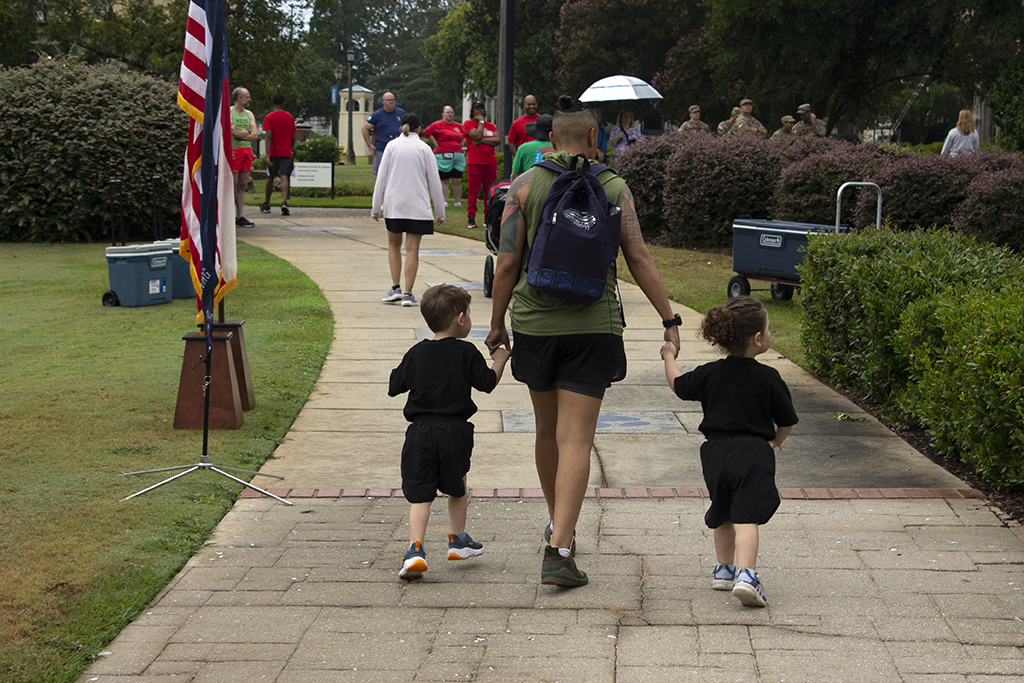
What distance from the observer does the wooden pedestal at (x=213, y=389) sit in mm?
6105

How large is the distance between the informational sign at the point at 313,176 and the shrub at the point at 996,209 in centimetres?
1814

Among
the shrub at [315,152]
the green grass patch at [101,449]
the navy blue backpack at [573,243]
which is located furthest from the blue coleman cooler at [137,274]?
the shrub at [315,152]

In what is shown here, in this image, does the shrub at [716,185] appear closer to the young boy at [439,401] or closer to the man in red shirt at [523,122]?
the man in red shirt at [523,122]

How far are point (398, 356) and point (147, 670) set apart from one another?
5.05m

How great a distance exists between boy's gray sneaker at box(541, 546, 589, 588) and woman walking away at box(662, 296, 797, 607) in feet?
1.91

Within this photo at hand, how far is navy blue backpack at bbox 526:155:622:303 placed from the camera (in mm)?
3836

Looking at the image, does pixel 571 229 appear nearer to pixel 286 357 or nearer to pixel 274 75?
pixel 286 357

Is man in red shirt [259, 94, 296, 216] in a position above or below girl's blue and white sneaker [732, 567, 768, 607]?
above

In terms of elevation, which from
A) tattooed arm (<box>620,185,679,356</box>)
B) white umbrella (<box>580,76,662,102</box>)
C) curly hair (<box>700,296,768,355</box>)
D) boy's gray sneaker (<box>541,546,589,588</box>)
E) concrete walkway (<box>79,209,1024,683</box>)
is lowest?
concrete walkway (<box>79,209,1024,683</box>)

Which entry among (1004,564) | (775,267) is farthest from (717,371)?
(775,267)

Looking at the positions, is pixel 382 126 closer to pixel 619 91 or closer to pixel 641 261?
pixel 619 91

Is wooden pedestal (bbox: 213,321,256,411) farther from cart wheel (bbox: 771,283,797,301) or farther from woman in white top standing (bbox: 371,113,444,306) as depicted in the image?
cart wheel (bbox: 771,283,797,301)

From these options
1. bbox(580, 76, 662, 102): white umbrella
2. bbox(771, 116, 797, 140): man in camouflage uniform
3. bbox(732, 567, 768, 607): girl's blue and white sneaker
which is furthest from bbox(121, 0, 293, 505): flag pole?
bbox(580, 76, 662, 102): white umbrella

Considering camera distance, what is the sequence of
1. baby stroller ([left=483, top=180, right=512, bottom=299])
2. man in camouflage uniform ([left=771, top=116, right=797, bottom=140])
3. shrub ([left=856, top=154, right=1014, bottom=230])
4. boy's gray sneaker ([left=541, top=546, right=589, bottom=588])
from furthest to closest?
man in camouflage uniform ([left=771, top=116, right=797, bottom=140]) → shrub ([left=856, top=154, right=1014, bottom=230]) → baby stroller ([left=483, top=180, right=512, bottom=299]) → boy's gray sneaker ([left=541, top=546, right=589, bottom=588])
